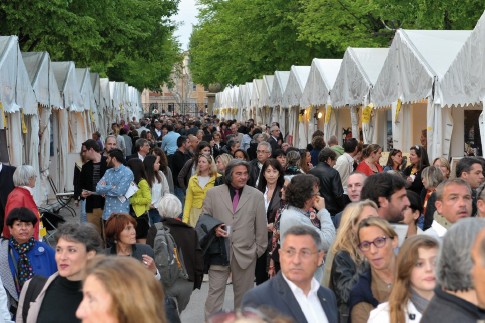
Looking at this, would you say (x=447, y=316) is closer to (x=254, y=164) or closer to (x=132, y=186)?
(x=132, y=186)

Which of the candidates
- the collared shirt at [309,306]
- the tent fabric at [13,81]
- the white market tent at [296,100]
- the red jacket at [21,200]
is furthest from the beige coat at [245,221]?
the white market tent at [296,100]

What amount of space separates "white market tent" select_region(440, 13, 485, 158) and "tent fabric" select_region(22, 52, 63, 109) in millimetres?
7886

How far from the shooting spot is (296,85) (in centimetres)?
3219

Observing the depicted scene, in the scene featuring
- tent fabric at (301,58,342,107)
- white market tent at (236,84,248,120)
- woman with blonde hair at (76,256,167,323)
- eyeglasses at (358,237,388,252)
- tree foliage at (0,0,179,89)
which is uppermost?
tree foliage at (0,0,179,89)

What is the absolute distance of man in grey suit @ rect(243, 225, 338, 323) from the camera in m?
5.30

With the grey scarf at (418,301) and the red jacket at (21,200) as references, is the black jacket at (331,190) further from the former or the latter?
the grey scarf at (418,301)

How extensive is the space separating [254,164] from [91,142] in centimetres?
250

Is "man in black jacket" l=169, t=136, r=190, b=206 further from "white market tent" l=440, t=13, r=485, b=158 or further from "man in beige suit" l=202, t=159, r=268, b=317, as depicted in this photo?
"man in beige suit" l=202, t=159, r=268, b=317

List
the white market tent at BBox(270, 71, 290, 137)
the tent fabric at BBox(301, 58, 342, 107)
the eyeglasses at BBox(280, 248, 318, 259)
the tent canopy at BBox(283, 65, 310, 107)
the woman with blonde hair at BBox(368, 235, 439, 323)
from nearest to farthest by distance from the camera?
the woman with blonde hair at BBox(368, 235, 439, 323) → the eyeglasses at BBox(280, 248, 318, 259) → the tent fabric at BBox(301, 58, 342, 107) → the tent canopy at BBox(283, 65, 310, 107) → the white market tent at BBox(270, 71, 290, 137)

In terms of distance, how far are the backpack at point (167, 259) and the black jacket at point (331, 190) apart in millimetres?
3401

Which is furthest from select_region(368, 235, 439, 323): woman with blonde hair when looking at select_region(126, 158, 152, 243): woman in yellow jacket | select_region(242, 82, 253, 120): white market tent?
select_region(242, 82, 253, 120): white market tent

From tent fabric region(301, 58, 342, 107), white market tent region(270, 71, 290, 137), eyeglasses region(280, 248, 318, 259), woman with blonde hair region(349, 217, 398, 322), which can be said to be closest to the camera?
eyeglasses region(280, 248, 318, 259)

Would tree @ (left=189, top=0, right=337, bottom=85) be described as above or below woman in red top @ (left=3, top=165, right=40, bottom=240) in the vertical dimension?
above

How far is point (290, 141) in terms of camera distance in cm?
3312
